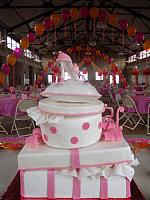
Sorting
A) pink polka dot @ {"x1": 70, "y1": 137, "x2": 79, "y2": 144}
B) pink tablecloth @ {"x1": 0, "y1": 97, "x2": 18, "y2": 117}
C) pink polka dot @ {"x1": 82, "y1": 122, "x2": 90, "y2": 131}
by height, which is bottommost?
pink tablecloth @ {"x1": 0, "y1": 97, "x2": 18, "y2": 117}

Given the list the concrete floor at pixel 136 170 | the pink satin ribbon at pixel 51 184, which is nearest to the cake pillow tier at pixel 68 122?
the pink satin ribbon at pixel 51 184

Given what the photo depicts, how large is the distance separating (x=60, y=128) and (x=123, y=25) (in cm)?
641

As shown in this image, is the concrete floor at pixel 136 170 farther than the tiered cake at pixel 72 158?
Yes

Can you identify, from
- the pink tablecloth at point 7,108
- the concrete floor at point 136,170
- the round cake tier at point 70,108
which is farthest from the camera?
Answer: the pink tablecloth at point 7,108

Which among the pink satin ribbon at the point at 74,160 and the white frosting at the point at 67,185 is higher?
the pink satin ribbon at the point at 74,160

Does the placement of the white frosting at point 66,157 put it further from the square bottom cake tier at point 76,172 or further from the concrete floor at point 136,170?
the concrete floor at point 136,170

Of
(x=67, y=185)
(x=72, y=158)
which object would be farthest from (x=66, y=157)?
(x=67, y=185)

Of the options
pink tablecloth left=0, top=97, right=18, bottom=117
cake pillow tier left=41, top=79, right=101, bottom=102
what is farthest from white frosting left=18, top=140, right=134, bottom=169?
pink tablecloth left=0, top=97, right=18, bottom=117

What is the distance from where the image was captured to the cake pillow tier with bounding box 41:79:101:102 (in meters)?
1.31

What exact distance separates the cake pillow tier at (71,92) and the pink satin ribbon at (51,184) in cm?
37

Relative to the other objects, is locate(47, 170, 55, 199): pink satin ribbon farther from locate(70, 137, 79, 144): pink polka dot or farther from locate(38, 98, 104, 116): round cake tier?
locate(38, 98, 104, 116): round cake tier

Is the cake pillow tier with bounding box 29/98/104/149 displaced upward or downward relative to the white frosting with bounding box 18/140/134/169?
upward

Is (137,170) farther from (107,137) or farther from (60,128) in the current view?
(60,128)

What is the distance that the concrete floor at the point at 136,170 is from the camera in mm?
1954
